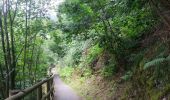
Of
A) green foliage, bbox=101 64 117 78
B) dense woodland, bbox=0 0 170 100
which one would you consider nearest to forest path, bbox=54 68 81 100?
dense woodland, bbox=0 0 170 100

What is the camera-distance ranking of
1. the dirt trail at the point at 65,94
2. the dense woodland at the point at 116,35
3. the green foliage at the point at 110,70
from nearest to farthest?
1. the dense woodland at the point at 116,35
2. the green foliage at the point at 110,70
3. the dirt trail at the point at 65,94

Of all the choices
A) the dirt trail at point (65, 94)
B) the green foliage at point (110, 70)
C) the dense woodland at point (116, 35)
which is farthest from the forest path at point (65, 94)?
the green foliage at point (110, 70)

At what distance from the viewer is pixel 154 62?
5.36 m

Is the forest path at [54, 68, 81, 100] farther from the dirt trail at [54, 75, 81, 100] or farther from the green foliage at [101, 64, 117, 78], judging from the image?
the green foliage at [101, 64, 117, 78]

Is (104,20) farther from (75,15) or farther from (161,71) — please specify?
(161,71)

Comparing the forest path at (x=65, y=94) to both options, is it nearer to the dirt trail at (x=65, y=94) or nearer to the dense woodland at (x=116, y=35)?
the dirt trail at (x=65, y=94)

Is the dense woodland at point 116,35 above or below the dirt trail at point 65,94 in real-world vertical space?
above

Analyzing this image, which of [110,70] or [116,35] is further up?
[116,35]

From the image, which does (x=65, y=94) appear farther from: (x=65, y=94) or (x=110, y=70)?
(x=110, y=70)

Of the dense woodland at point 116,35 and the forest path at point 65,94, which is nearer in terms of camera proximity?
the dense woodland at point 116,35

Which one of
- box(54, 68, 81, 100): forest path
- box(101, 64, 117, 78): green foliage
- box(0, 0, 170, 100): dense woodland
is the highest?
box(0, 0, 170, 100): dense woodland

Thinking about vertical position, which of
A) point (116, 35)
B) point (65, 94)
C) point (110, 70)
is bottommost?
point (65, 94)

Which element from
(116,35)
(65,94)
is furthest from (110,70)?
(65,94)

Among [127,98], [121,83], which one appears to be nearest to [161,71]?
[127,98]
